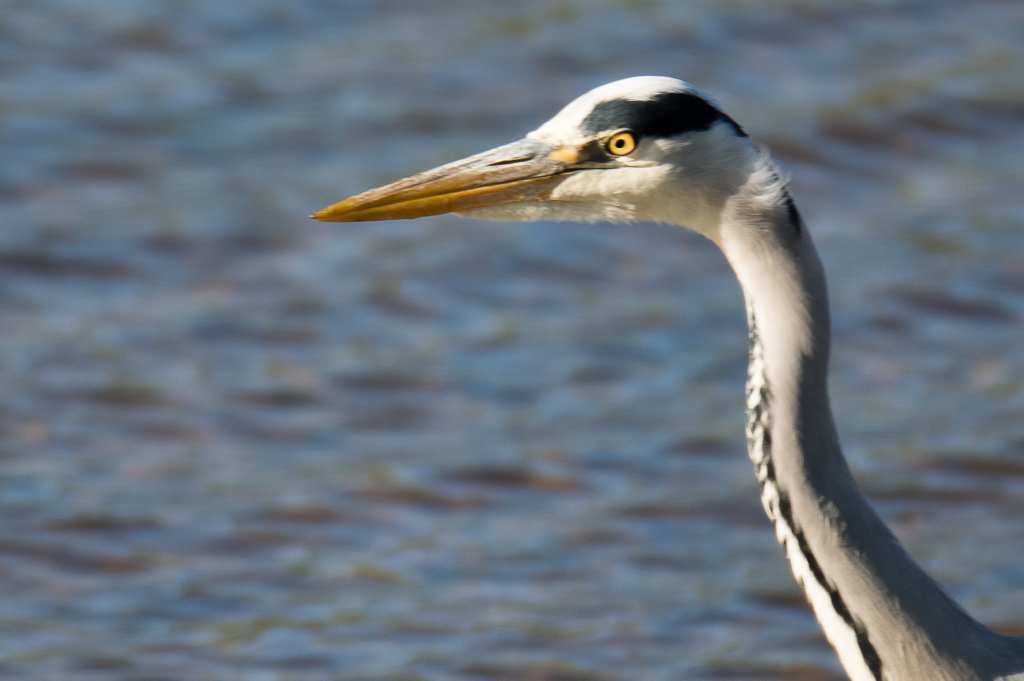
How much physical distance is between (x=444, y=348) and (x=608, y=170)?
315 centimetres

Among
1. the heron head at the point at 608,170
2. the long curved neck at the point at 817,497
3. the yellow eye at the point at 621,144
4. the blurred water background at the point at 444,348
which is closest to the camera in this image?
the long curved neck at the point at 817,497

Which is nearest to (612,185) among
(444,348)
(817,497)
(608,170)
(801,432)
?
(608,170)

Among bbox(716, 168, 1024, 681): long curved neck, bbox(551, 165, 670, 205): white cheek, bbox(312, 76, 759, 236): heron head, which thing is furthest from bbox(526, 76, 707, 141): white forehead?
bbox(716, 168, 1024, 681): long curved neck

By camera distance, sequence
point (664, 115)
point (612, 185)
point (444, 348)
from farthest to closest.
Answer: point (444, 348) < point (612, 185) < point (664, 115)

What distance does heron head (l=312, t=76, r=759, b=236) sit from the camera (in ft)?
10.8

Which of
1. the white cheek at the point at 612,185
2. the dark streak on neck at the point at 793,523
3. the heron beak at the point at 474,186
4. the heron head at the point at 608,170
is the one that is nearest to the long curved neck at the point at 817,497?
the dark streak on neck at the point at 793,523

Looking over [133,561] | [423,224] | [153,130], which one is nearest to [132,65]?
[153,130]

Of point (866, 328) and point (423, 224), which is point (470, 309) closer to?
point (423, 224)

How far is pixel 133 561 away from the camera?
519 centimetres

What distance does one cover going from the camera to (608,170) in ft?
11.4

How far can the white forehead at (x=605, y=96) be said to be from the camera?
10.9 ft

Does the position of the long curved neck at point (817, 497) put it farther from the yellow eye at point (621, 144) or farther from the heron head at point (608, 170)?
the yellow eye at point (621, 144)

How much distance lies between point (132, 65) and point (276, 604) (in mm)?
4572

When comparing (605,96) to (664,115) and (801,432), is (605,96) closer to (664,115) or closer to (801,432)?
(664,115)
